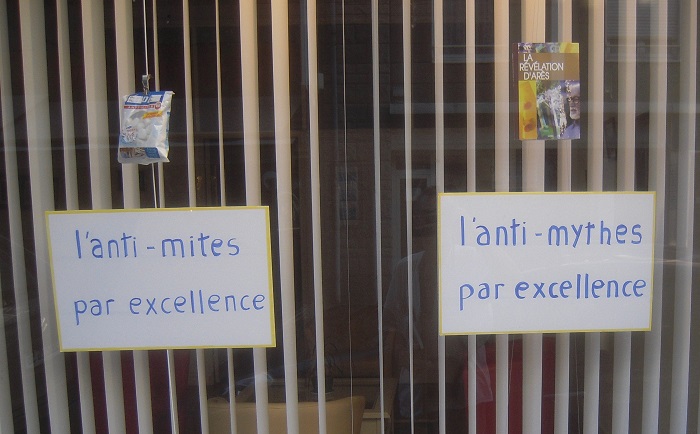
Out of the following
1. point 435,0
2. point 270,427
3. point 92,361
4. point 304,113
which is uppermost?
point 435,0

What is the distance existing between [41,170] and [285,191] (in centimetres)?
83

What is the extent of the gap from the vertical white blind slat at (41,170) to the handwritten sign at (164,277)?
0.20ft

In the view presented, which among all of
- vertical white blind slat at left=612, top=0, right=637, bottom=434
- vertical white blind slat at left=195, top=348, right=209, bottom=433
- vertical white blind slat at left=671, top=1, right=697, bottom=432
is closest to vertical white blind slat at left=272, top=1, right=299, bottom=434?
vertical white blind slat at left=195, top=348, right=209, bottom=433

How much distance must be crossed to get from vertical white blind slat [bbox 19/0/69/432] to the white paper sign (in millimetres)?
1346

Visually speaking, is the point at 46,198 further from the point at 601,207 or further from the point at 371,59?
the point at 601,207

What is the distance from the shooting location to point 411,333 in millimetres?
2057

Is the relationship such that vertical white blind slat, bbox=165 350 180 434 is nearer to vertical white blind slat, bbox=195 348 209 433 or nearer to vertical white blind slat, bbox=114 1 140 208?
vertical white blind slat, bbox=195 348 209 433

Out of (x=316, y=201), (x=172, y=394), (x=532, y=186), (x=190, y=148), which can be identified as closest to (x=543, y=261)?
(x=532, y=186)

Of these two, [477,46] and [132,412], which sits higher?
[477,46]

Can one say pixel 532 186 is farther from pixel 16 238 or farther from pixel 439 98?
pixel 16 238

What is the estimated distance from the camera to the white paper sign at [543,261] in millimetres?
1985

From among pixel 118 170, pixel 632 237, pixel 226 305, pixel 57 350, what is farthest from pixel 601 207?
pixel 57 350

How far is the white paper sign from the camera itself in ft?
6.51

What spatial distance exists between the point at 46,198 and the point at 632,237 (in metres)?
1.99
